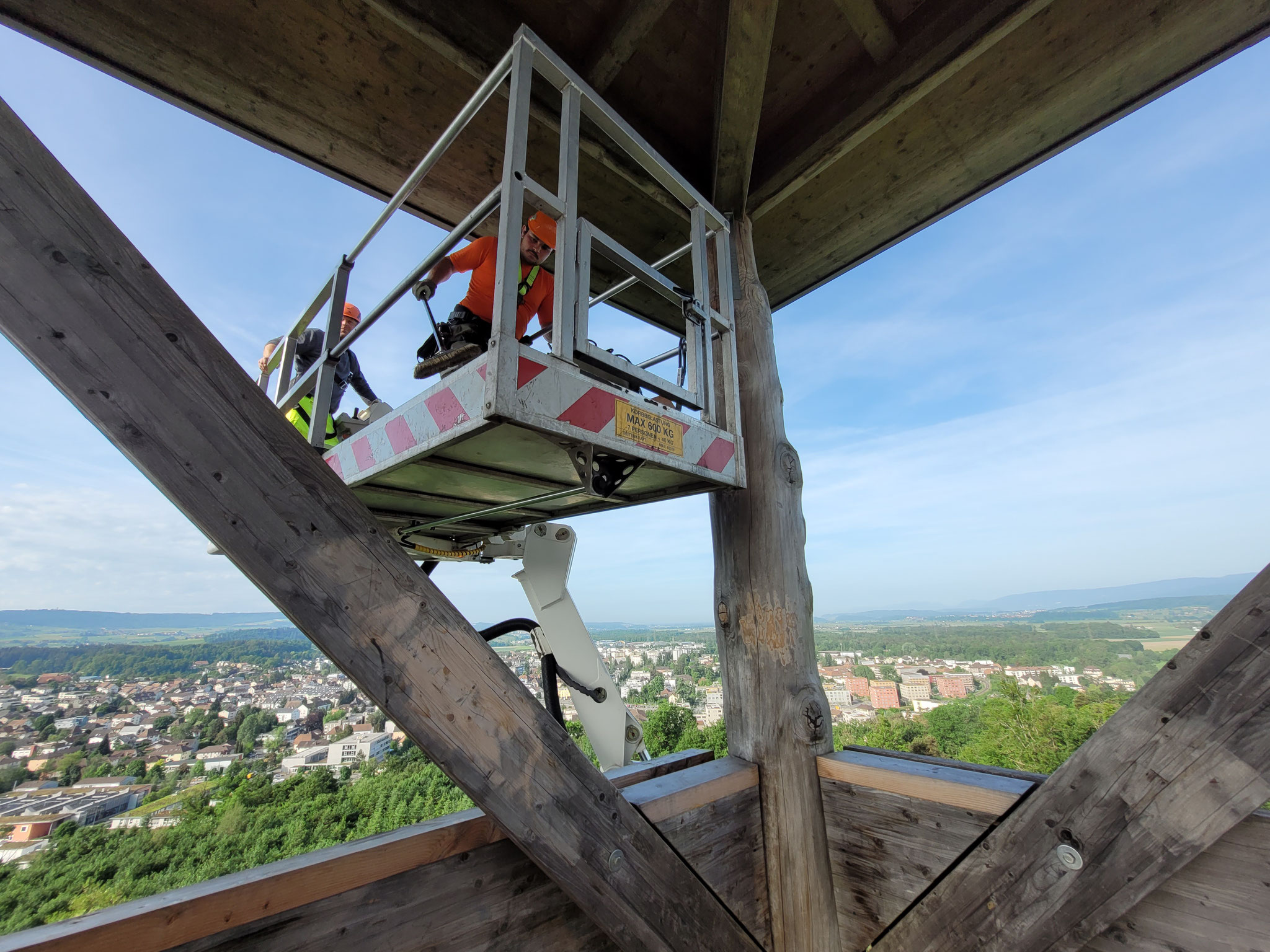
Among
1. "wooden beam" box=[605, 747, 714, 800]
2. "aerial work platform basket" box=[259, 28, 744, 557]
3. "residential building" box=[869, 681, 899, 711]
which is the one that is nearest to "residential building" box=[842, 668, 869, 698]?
"residential building" box=[869, 681, 899, 711]

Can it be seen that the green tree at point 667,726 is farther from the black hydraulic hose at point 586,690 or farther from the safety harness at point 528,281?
the safety harness at point 528,281

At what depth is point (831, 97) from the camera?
2.95 m

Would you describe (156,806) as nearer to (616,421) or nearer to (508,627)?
(508,627)

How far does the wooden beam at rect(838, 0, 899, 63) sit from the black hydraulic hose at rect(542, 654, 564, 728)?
3.52 meters

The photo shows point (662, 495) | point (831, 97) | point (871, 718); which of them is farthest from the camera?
point (871, 718)

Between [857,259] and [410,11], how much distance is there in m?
3.05

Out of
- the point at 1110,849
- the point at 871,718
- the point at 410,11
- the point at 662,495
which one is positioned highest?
the point at 410,11

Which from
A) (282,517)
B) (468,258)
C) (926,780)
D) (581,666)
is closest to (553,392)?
(282,517)

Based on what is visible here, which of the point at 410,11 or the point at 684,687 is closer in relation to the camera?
the point at 410,11

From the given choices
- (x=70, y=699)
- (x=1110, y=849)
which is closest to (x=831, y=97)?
(x=1110, y=849)

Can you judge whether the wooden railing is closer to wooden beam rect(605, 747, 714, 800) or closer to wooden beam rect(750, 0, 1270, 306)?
wooden beam rect(605, 747, 714, 800)

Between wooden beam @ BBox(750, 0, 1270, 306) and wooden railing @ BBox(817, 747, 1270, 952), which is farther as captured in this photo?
wooden beam @ BBox(750, 0, 1270, 306)

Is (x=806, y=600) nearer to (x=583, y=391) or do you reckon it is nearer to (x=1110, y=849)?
(x=1110, y=849)

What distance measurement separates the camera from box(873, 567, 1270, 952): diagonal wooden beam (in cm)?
124
